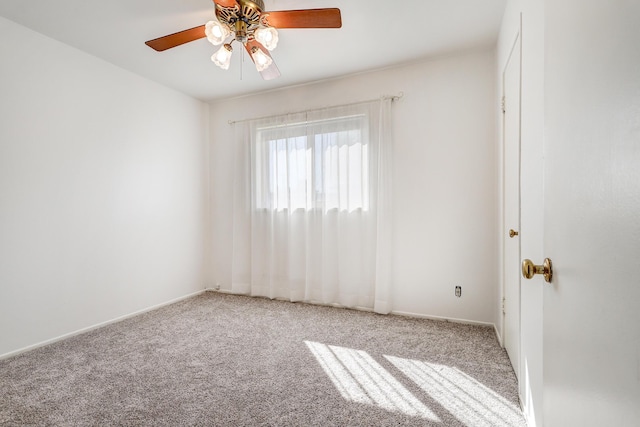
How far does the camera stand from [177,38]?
2.15 m

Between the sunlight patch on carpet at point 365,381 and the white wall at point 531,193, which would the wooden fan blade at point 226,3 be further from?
the sunlight patch on carpet at point 365,381

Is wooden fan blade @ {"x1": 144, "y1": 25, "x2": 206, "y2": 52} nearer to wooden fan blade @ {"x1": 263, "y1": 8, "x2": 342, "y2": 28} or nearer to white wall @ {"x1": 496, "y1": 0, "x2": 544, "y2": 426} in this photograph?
wooden fan blade @ {"x1": 263, "y1": 8, "x2": 342, "y2": 28}

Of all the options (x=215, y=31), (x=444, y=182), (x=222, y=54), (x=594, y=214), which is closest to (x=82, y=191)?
(x=222, y=54)

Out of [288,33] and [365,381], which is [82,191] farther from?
[365,381]

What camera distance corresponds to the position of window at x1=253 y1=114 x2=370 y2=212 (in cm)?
342

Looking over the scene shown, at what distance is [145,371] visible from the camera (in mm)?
2170

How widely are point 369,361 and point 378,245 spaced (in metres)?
1.26

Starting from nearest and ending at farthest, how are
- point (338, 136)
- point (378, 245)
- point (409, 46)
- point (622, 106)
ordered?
point (622, 106) < point (409, 46) < point (378, 245) < point (338, 136)

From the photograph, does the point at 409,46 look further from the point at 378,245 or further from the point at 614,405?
the point at 614,405

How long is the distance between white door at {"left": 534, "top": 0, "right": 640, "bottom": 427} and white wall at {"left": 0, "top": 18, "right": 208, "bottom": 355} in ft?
11.3

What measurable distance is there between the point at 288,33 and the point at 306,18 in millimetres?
839

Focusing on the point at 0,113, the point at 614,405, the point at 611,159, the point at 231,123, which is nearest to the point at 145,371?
the point at 0,113

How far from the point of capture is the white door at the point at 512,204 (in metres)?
1.96

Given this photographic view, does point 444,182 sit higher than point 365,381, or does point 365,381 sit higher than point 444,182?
point 444,182
